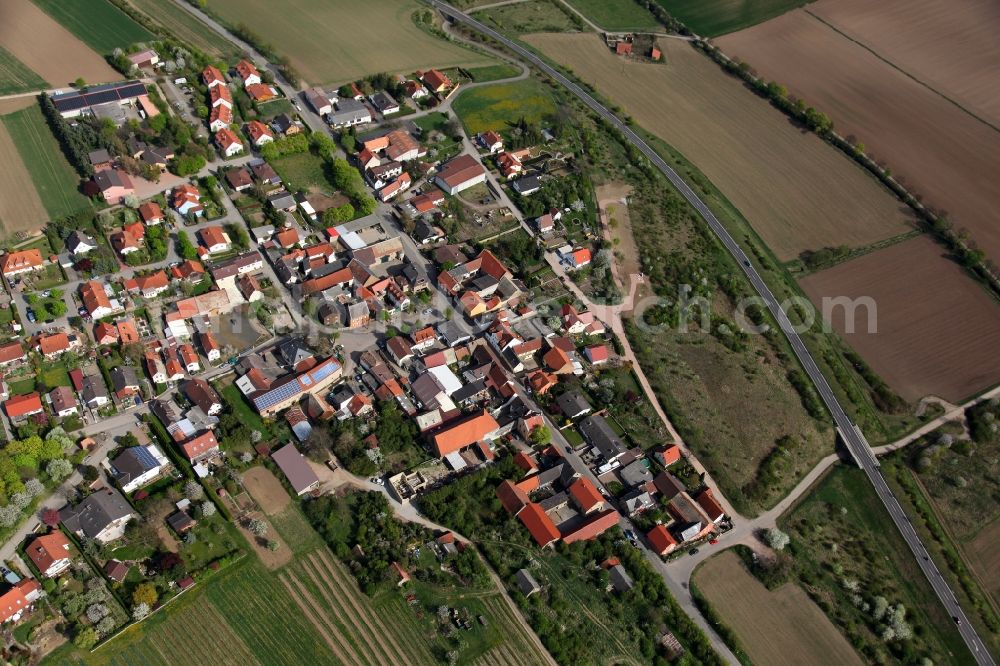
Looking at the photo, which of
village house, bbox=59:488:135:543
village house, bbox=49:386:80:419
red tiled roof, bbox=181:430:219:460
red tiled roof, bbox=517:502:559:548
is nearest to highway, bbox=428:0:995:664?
red tiled roof, bbox=517:502:559:548

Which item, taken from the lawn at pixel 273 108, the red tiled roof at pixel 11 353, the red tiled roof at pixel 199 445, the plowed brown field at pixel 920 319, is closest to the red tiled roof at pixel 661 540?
the plowed brown field at pixel 920 319

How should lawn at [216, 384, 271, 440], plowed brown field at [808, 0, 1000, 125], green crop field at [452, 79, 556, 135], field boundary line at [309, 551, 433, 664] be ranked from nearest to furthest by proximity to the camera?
field boundary line at [309, 551, 433, 664] < lawn at [216, 384, 271, 440] < green crop field at [452, 79, 556, 135] < plowed brown field at [808, 0, 1000, 125]

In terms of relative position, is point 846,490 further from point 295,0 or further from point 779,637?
point 295,0

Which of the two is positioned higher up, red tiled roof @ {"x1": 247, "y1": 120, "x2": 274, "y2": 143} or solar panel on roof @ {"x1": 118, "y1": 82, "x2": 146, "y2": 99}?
solar panel on roof @ {"x1": 118, "y1": 82, "x2": 146, "y2": 99}

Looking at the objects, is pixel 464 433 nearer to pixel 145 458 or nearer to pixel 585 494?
pixel 585 494

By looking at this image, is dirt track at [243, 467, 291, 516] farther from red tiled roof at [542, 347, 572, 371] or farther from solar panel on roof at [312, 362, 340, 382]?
red tiled roof at [542, 347, 572, 371]

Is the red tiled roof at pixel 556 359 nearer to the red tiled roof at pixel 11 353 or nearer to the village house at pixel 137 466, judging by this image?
the village house at pixel 137 466

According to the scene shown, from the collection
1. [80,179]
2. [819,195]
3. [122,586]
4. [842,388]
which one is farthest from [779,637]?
[80,179]
